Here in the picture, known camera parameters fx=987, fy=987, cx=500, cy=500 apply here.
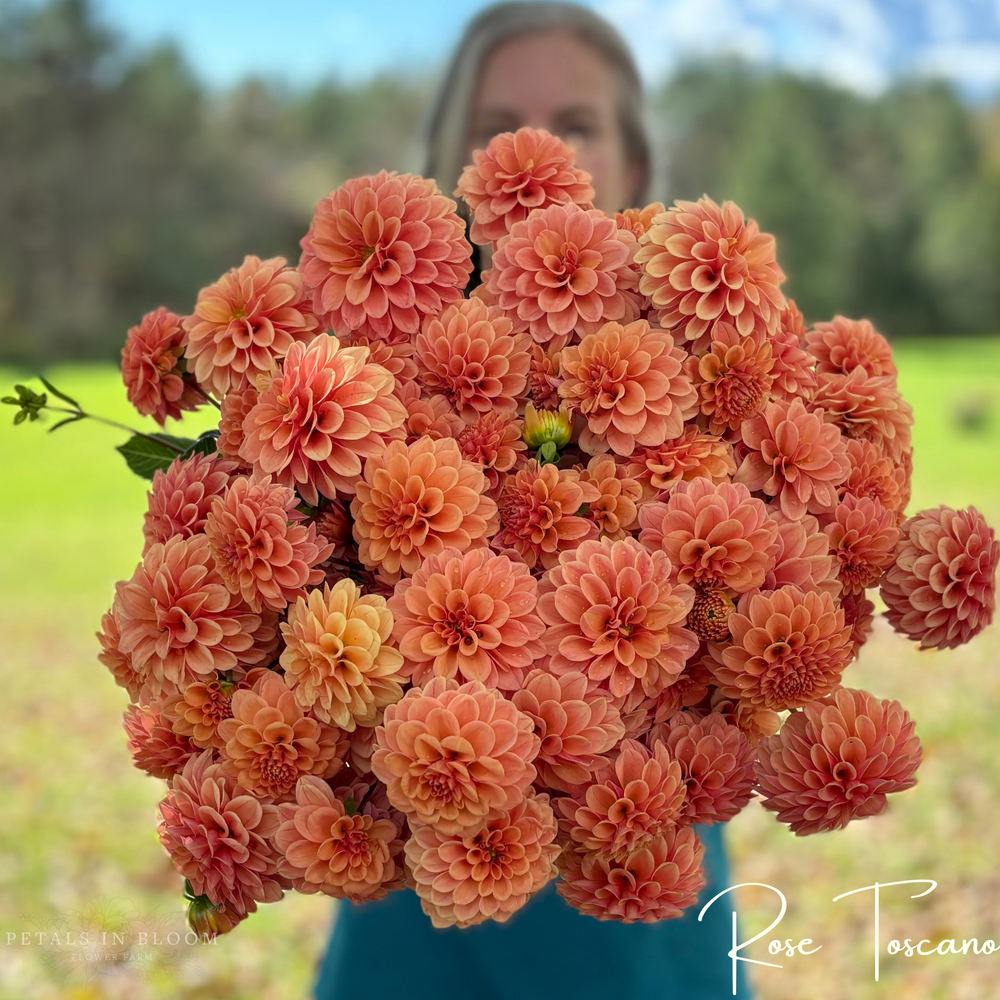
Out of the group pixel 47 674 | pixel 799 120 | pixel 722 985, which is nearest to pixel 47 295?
pixel 47 674

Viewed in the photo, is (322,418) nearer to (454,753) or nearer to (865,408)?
(454,753)

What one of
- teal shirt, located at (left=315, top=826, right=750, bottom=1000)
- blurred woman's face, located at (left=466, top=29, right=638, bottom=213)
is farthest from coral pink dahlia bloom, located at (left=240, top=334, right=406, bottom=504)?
blurred woman's face, located at (left=466, top=29, right=638, bottom=213)

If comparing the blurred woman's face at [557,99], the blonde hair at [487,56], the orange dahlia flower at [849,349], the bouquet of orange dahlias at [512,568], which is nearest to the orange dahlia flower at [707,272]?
the bouquet of orange dahlias at [512,568]

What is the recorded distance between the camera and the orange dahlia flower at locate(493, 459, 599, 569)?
470 millimetres

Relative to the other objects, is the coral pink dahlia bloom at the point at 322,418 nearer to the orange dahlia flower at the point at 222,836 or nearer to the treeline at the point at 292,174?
the orange dahlia flower at the point at 222,836

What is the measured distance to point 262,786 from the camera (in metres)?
0.48

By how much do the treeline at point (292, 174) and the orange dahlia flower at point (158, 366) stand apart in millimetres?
8165

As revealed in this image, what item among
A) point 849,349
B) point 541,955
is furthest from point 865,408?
point 541,955

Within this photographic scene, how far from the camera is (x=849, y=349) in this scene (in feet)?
1.95

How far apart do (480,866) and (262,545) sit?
18cm

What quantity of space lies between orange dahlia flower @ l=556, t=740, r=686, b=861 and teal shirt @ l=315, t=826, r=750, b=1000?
47 centimetres

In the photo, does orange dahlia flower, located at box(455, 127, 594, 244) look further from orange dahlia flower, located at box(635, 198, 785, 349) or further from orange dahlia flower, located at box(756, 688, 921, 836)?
orange dahlia flower, located at box(756, 688, 921, 836)

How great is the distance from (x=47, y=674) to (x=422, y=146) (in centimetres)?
261

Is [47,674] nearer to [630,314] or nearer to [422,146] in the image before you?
[422,146]
